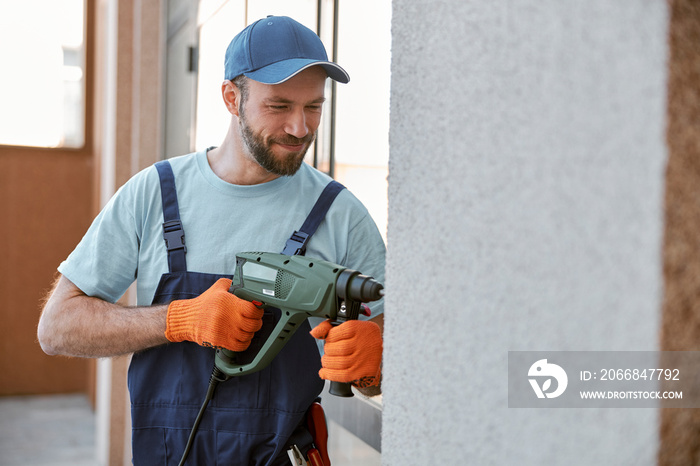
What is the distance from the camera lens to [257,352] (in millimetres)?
1316

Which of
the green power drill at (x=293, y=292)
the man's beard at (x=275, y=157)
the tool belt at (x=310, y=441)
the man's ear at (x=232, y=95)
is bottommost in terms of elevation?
the tool belt at (x=310, y=441)

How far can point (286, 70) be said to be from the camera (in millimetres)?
1312

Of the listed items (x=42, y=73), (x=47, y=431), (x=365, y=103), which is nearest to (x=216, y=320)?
(x=365, y=103)

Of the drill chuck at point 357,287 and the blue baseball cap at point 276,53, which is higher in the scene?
the blue baseball cap at point 276,53

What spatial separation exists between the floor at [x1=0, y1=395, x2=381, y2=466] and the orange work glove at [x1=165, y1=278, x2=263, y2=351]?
276 cm

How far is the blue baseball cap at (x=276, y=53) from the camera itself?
4.34 feet

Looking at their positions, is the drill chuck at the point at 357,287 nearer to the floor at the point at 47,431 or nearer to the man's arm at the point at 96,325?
the man's arm at the point at 96,325

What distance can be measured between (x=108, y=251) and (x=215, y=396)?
39cm

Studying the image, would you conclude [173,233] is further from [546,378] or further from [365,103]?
[546,378]

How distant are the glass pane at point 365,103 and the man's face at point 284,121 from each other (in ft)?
1.18

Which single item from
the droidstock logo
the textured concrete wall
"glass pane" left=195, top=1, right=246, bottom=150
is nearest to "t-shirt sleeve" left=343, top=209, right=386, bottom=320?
the textured concrete wall

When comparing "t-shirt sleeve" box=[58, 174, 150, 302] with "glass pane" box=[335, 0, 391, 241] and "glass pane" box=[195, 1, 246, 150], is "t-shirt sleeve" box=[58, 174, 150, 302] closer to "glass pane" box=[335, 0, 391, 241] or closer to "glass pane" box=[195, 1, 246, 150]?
"glass pane" box=[335, 0, 391, 241]

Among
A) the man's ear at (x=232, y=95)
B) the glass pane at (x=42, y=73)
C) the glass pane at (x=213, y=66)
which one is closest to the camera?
the man's ear at (x=232, y=95)

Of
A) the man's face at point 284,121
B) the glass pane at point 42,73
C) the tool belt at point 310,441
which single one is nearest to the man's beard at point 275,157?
the man's face at point 284,121
